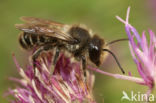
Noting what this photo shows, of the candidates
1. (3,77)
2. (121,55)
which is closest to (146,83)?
(121,55)

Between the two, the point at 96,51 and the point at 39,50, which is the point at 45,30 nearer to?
the point at 39,50

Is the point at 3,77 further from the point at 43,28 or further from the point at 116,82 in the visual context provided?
the point at 43,28

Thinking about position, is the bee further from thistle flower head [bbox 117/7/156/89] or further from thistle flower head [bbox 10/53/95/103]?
thistle flower head [bbox 117/7/156/89]

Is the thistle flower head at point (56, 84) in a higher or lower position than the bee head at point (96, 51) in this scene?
lower

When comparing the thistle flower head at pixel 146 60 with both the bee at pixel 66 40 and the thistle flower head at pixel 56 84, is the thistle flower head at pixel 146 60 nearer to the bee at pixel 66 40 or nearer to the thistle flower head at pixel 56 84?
the bee at pixel 66 40

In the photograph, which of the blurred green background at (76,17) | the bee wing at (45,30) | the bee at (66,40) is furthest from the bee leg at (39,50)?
the blurred green background at (76,17)

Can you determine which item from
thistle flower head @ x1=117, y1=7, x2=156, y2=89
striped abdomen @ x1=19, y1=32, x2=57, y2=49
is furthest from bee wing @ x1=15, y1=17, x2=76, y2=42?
thistle flower head @ x1=117, y1=7, x2=156, y2=89
